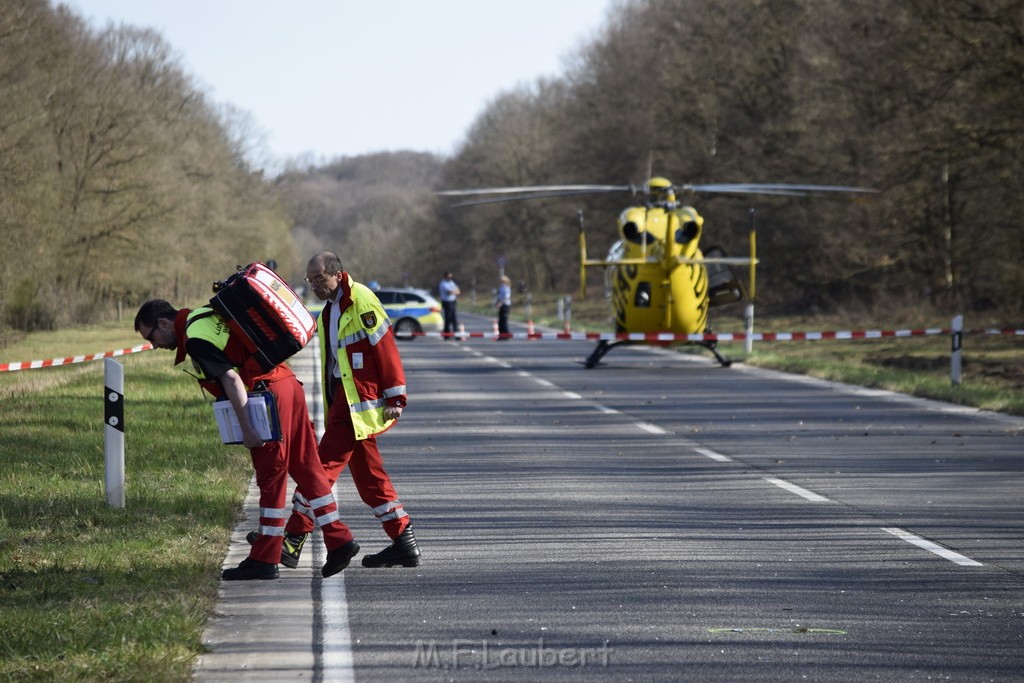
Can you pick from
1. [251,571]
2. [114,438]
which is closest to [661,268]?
[114,438]

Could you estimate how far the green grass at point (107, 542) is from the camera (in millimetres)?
5906

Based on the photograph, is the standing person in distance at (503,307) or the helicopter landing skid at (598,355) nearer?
the helicopter landing skid at (598,355)

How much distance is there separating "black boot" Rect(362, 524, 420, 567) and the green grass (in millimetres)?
907

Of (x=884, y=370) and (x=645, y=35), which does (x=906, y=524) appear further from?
(x=645, y=35)

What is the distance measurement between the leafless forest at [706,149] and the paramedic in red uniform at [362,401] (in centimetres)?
1597

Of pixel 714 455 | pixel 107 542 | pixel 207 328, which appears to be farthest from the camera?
pixel 714 455

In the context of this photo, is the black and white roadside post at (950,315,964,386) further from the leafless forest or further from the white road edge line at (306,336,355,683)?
the white road edge line at (306,336,355,683)

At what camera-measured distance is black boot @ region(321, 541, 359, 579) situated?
→ 7.58 meters

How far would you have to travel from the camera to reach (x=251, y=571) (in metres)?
7.57

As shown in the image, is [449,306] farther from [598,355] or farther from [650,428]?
[650,428]

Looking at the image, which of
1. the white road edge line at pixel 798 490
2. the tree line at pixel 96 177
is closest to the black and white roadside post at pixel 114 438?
the white road edge line at pixel 798 490

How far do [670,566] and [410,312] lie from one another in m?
33.9

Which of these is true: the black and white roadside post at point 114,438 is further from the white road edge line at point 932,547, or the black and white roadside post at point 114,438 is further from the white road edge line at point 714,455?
the white road edge line at point 714,455

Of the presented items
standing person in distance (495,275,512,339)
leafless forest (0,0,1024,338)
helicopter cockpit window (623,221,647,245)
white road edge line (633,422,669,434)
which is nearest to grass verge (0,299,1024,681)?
helicopter cockpit window (623,221,647,245)
